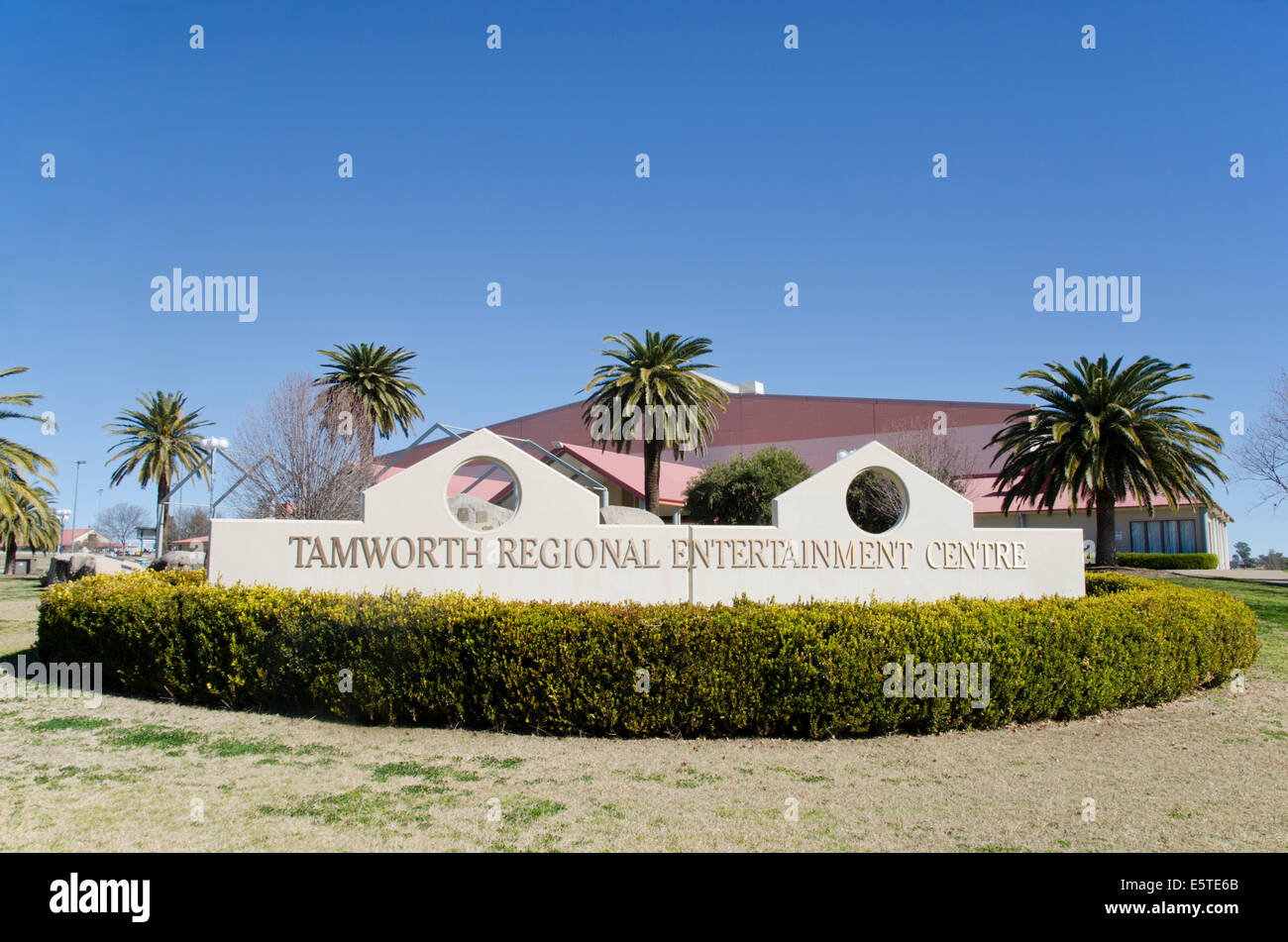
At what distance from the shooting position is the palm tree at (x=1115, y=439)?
83.8 ft

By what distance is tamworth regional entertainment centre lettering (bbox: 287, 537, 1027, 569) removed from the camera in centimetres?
990

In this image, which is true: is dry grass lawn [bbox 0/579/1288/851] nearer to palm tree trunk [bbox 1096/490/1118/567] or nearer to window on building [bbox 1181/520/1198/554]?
palm tree trunk [bbox 1096/490/1118/567]

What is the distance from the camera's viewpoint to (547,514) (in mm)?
9953

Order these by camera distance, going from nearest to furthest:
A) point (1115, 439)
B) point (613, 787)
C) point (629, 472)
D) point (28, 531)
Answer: point (613, 787) → point (1115, 439) → point (28, 531) → point (629, 472)

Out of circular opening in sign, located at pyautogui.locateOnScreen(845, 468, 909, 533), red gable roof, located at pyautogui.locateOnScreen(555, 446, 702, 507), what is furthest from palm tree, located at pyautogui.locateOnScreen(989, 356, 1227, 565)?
red gable roof, located at pyautogui.locateOnScreen(555, 446, 702, 507)

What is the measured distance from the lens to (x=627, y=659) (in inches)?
335

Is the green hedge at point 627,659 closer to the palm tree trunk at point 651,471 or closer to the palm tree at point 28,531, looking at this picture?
the palm tree at point 28,531

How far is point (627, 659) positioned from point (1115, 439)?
75.1 feet

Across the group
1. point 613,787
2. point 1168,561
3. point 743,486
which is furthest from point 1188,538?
point 613,787

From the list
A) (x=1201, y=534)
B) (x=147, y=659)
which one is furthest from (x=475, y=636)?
(x=1201, y=534)

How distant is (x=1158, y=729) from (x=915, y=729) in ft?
9.06

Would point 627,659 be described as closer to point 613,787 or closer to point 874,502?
point 613,787

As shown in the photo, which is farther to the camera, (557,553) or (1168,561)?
A: (1168,561)

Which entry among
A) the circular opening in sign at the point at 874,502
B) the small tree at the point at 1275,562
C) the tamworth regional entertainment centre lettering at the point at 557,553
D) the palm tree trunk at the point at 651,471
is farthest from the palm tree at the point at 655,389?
the small tree at the point at 1275,562
